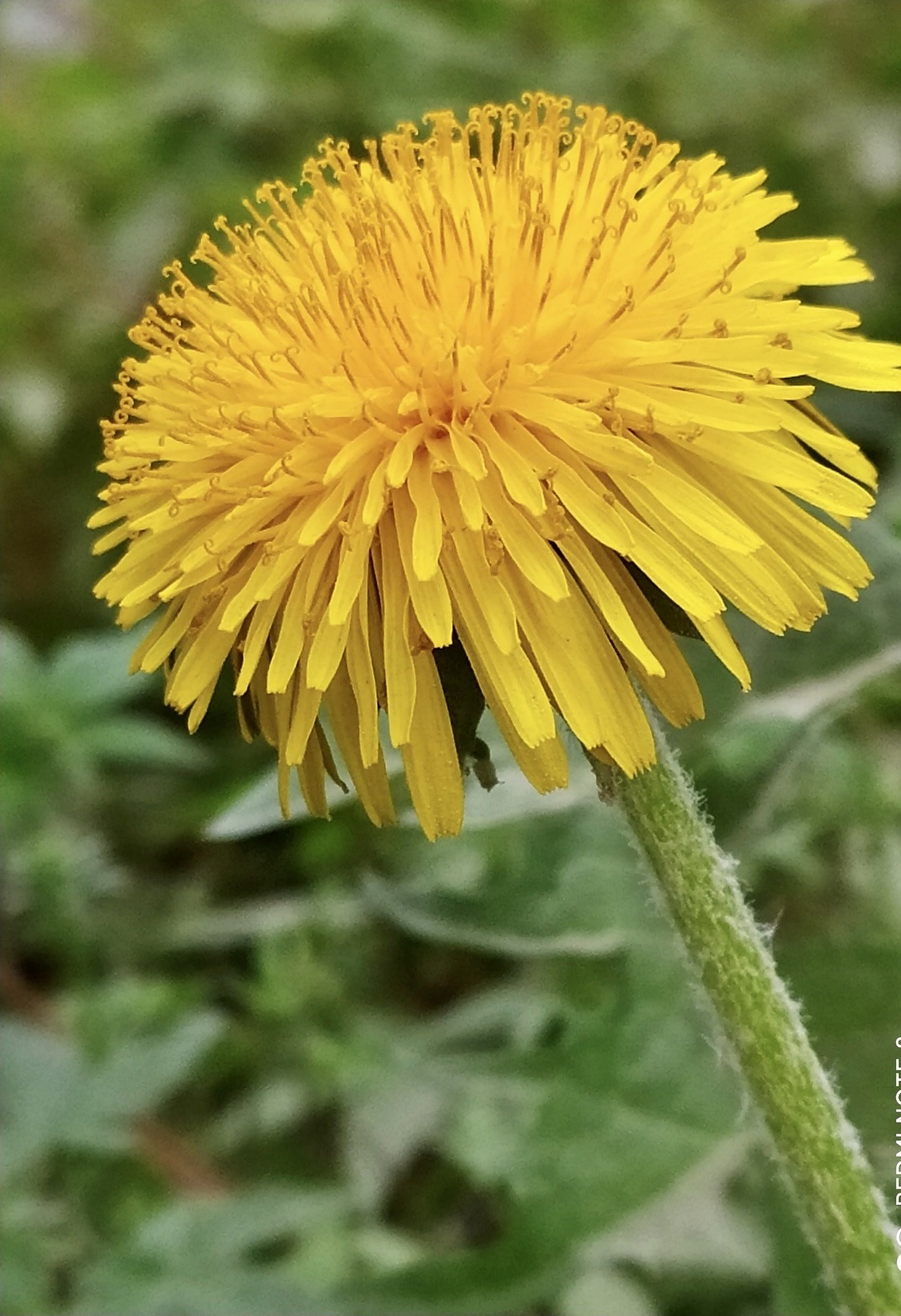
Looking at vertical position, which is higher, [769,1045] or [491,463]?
[491,463]

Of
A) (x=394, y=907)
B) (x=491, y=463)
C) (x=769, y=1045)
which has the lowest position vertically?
(x=769, y=1045)

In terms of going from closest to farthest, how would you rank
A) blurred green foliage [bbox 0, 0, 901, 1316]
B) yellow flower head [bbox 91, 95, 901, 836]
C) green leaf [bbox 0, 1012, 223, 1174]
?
yellow flower head [bbox 91, 95, 901, 836], blurred green foliage [bbox 0, 0, 901, 1316], green leaf [bbox 0, 1012, 223, 1174]

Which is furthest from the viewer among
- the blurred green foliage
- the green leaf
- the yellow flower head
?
the green leaf

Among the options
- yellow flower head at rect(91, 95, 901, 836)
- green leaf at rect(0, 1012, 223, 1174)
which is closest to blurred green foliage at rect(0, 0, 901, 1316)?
green leaf at rect(0, 1012, 223, 1174)

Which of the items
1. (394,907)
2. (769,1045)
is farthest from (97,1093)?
(769,1045)

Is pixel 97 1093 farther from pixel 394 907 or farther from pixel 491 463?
pixel 491 463

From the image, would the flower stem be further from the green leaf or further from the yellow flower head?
the green leaf

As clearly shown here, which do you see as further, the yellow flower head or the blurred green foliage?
the blurred green foliage
